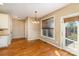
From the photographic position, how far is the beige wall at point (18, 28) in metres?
8.10

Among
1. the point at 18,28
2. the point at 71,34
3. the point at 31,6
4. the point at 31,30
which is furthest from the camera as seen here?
the point at 18,28

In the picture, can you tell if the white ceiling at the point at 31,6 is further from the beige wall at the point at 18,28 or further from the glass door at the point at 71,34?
the beige wall at the point at 18,28

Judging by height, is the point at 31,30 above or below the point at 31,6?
below

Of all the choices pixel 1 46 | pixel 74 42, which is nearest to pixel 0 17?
pixel 1 46

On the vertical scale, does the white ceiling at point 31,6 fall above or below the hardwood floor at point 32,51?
above

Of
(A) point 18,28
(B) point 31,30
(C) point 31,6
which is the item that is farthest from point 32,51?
(A) point 18,28

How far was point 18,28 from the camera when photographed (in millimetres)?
8375

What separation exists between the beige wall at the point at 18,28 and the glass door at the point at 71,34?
18.9 ft

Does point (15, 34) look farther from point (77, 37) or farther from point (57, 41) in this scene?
point (77, 37)

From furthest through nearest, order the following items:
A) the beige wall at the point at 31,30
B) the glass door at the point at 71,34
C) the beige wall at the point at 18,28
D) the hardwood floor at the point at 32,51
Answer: the beige wall at the point at 18,28 < the beige wall at the point at 31,30 < the hardwood floor at the point at 32,51 < the glass door at the point at 71,34

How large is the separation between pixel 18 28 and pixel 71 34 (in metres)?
6.20

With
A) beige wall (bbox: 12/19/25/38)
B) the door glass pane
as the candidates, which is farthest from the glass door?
beige wall (bbox: 12/19/25/38)

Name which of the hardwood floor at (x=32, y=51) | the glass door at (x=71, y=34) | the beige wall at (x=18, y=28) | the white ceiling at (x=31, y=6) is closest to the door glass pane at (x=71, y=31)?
the glass door at (x=71, y=34)

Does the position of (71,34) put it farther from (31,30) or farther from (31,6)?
(31,30)
